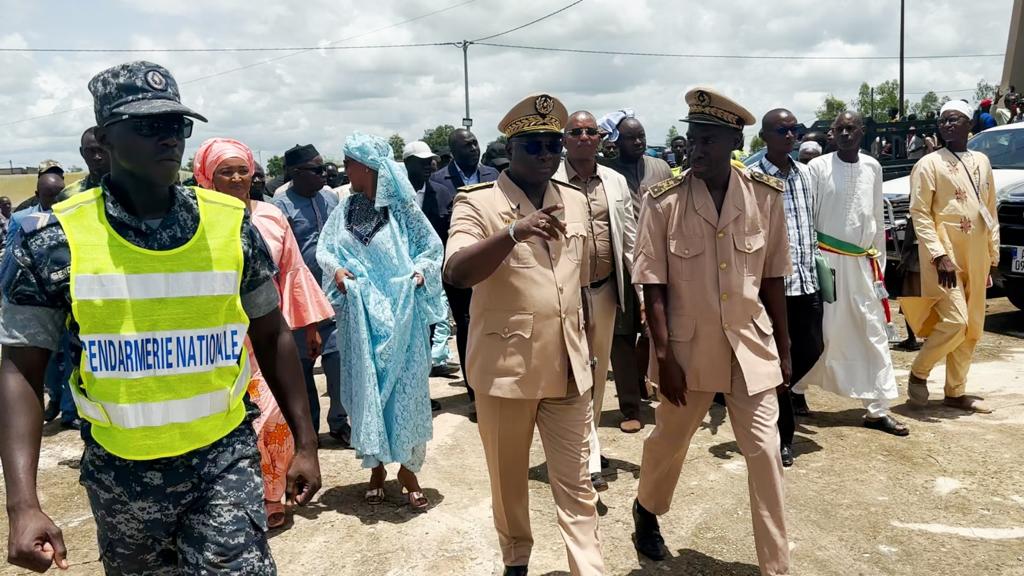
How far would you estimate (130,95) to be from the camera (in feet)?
7.17

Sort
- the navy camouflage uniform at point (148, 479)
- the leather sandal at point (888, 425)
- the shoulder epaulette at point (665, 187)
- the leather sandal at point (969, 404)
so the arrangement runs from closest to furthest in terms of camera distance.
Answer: the navy camouflage uniform at point (148, 479)
the shoulder epaulette at point (665, 187)
the leather sandal at point (888, 425)
the leather sandal at point (969, 404)

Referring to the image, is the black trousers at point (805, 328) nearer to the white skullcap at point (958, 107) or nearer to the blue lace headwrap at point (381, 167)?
the white skullcap at point (958, 107)

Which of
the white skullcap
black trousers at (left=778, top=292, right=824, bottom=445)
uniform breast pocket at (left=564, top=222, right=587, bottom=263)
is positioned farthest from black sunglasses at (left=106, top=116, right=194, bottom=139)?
the white skullcap

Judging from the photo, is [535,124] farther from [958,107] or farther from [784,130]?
[958,107]

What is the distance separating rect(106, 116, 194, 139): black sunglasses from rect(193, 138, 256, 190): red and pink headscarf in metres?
2.21

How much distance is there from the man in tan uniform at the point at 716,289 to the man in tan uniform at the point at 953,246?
2.76 m

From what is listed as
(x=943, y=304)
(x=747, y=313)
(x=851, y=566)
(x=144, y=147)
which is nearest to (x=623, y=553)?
(x=851, y=566)

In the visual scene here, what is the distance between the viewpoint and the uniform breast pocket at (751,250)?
3.62m

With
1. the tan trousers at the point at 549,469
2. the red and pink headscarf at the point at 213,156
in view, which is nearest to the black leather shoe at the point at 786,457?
the tan trousers at the point at 549,469

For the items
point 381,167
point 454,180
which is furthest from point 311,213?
point 454,180

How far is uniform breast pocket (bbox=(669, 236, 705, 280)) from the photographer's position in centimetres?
366

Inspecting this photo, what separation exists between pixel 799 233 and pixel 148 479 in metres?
4.16

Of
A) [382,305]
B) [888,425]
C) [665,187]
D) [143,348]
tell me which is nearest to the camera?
[143,348]

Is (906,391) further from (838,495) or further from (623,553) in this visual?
(623,553)
